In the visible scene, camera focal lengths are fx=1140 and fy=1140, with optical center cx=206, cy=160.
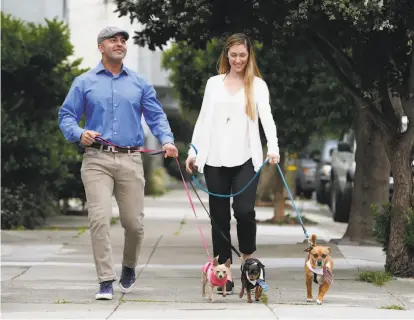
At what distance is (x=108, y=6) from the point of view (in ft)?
96.1

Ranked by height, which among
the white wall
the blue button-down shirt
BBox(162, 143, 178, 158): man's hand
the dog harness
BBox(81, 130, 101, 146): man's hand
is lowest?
the dog harness

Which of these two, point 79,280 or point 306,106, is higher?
point 306,106

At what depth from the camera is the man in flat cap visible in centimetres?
884

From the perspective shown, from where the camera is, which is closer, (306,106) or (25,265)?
(25,265)

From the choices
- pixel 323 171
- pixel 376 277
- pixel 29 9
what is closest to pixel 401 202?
pixel 376 277

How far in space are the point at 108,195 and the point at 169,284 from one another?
1583mm

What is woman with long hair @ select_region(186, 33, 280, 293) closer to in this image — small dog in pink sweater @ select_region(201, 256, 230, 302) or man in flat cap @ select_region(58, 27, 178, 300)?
man in flat cap @ select_region(58, 27, 178, 300)

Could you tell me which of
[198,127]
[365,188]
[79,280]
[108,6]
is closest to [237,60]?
[198,127]

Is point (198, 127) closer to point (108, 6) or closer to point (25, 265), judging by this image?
point (25, 265)

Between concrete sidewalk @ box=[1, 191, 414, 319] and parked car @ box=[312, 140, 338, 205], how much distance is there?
9976 millimetres

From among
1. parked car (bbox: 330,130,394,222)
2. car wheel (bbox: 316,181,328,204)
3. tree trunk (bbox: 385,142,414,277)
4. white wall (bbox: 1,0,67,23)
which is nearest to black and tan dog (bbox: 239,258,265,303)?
tree trunk (bbox: 385,142,414,277)

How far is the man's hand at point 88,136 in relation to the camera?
863cm

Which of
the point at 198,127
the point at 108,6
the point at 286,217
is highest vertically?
the point at 108,6

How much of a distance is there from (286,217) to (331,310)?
43.6 feet
